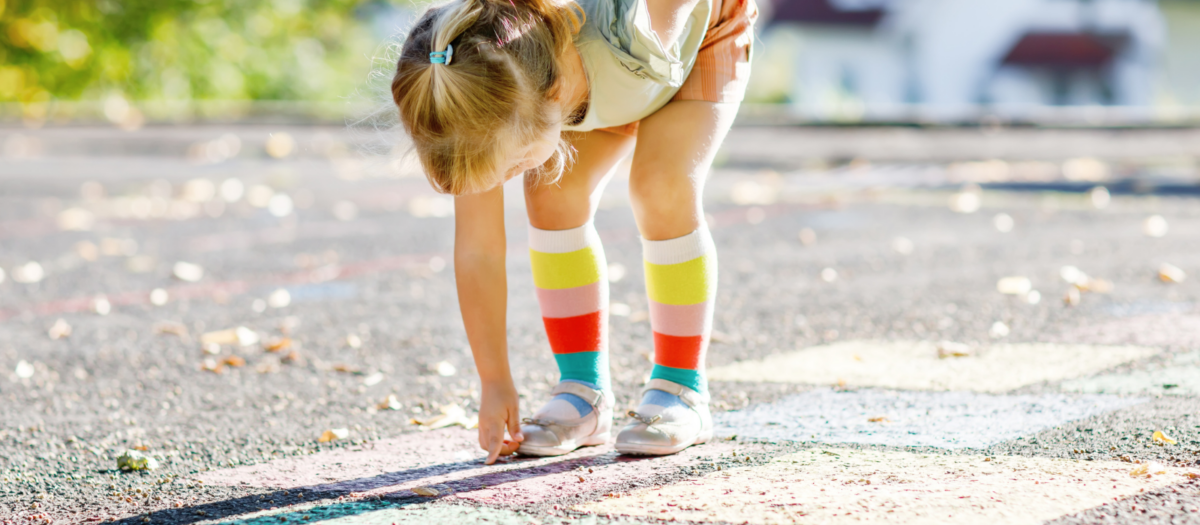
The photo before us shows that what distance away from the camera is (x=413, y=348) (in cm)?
380

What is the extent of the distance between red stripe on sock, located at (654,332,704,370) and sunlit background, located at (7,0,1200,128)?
0.79 metres

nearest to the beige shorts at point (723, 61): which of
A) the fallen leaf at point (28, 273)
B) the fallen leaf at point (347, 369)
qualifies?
the fallen leaf at point (347, 369)

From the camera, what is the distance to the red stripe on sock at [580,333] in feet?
8.96

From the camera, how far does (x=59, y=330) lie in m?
4.21

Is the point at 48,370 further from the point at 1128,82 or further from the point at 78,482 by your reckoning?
the point at 1128,82

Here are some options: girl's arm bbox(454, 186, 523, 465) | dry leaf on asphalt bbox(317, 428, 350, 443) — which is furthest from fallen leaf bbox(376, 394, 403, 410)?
girl's arm bbox(454, 186, 523, 465)

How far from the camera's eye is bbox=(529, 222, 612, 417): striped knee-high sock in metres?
2.73

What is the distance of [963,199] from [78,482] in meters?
6.09

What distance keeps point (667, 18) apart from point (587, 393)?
793mm

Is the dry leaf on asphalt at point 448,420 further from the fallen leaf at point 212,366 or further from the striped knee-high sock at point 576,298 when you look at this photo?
the fallen leaf at point 212,366

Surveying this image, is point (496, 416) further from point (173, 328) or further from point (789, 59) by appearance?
point (789, 59)

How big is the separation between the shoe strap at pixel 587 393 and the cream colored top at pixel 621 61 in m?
0.56

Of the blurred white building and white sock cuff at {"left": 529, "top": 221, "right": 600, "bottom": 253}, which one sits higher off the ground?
white sock cuff at {"left": 529, "top": 221, "right": 600, "bottom": 253}

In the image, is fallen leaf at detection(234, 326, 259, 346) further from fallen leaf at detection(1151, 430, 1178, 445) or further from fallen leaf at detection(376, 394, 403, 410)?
fallen leaf at detection(1151, 430, 1178, 445)
